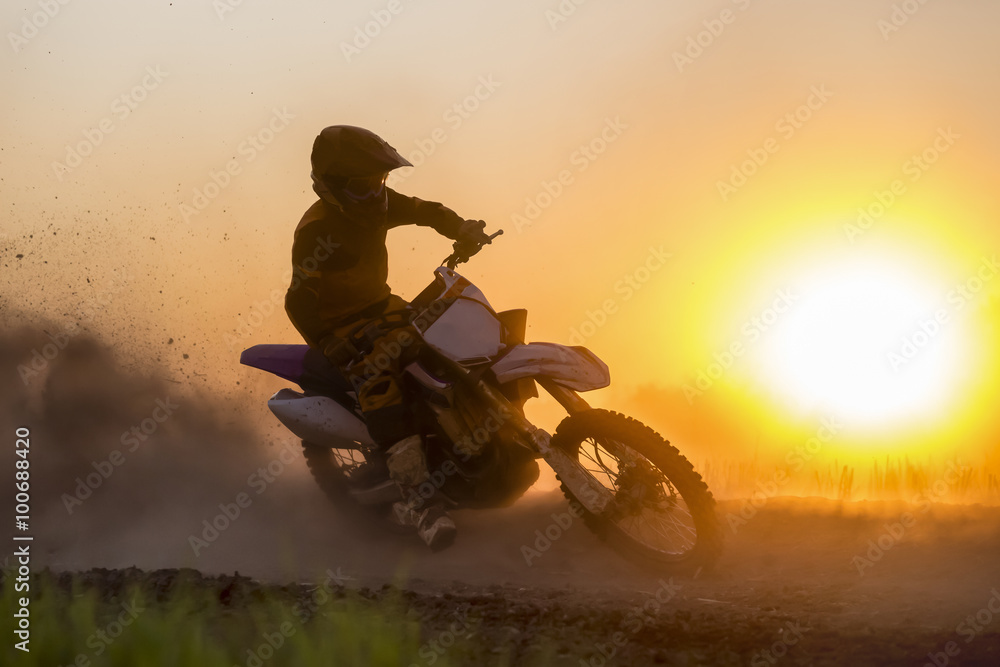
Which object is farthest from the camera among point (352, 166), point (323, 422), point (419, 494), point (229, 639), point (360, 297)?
point (323, 422)

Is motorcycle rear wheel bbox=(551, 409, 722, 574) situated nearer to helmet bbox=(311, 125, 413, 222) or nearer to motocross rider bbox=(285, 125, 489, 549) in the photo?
motocross rider bbox=(285, 125, 489, 549)

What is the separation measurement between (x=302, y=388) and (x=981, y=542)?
4441 millimetres

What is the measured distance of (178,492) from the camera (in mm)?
8008

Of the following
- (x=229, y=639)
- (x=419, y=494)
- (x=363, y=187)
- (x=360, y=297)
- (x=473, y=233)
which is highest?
(x=473, y=233)

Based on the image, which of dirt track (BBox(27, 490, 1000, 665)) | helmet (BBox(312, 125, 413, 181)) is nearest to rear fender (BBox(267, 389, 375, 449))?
dirt track (BBox(27, 490, 1000, 665))

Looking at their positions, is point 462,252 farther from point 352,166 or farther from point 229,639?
point 229,639

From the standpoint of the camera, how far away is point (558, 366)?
4.94 m

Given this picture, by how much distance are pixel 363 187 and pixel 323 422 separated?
168cm

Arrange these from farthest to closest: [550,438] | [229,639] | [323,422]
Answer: [323,422]
[550,438]
[229,639]

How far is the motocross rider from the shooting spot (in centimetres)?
520

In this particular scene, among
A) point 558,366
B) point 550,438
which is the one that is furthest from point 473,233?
point 550,438

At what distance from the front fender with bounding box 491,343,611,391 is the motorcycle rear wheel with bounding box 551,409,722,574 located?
183mm

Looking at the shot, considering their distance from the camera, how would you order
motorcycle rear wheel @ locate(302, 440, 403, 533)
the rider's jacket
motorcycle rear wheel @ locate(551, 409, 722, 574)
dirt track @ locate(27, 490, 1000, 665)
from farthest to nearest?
motorcycle rear wheel @ locate(302, 440, 403, 533) → the rider's jacket → motorcycle rear wheel @ locate(551, 409, 722, 574) → dirt track @ locate(27, 490, 1000, 665)

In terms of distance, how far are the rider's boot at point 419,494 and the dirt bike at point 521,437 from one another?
37mm
